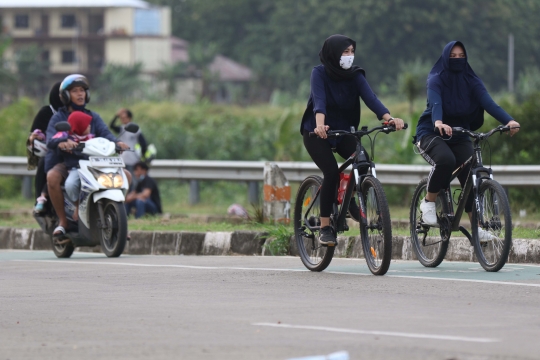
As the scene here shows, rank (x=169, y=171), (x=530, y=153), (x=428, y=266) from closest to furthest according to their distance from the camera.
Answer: (x=428, y=266)
(x=530, y=153)
(x=169, y=171)

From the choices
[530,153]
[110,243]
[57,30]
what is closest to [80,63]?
[57,30]

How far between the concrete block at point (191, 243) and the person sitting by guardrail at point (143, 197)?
451 cm

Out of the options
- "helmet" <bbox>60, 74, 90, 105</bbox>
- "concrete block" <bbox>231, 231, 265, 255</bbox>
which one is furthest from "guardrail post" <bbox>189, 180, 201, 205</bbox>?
"helmet" <bbox>60, 74, 90, 105</bbox>

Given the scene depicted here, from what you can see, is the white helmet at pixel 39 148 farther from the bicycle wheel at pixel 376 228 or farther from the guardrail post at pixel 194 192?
the guardrail post at pixel 194 192

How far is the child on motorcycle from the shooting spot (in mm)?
12398

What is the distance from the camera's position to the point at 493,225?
30.7 feet

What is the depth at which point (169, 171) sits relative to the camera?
67.2 ft

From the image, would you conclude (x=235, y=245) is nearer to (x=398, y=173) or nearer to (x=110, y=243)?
(x=110, y=243)

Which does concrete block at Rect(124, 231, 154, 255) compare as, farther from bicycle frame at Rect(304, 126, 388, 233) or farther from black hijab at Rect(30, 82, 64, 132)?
bicycle frame at Rect(304, 126, 388, 233)

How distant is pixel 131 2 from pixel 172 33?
14893 mm

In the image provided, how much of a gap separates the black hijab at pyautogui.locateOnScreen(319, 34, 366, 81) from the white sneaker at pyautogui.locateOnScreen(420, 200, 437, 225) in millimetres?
1224

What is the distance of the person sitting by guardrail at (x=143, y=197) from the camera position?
59.3ft

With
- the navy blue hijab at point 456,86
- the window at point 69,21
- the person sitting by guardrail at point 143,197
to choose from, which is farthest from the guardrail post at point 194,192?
the window at point 69,21

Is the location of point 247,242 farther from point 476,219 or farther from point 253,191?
point 253,191
